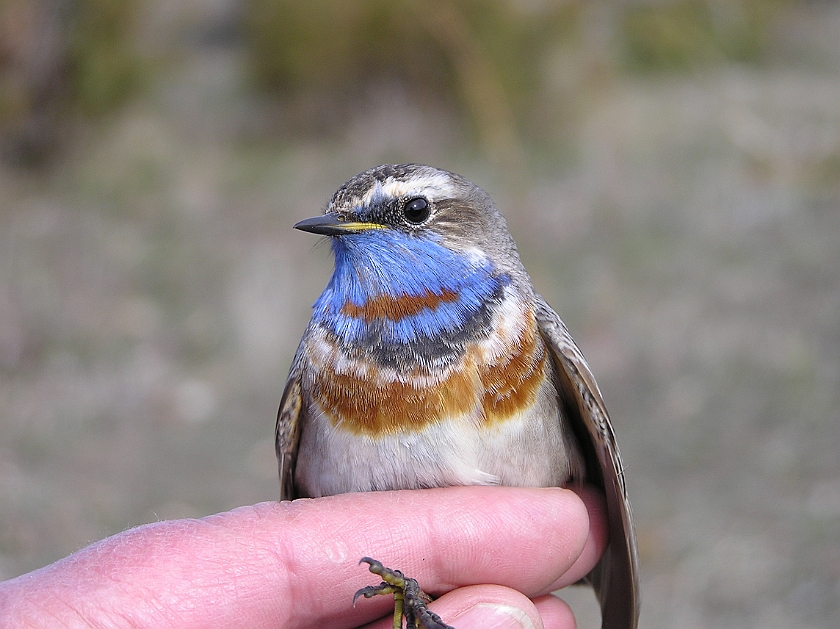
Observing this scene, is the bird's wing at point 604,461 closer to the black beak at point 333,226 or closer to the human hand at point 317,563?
the human hand at point 317,563

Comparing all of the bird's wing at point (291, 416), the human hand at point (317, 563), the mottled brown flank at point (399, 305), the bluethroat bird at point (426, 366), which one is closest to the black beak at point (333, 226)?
the bluethroat bird at point (426, 366)

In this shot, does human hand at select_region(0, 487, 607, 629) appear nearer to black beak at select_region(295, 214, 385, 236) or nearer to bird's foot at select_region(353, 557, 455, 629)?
bird's foot at select_region(353, 557, 455, 629)

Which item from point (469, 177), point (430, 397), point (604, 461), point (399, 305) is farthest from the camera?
point (469, 177)

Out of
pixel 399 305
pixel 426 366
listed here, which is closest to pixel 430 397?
pixel 426 366

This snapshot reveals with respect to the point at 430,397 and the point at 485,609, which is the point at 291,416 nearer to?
the point at 430,397

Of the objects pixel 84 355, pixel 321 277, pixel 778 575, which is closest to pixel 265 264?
pixel 321 277

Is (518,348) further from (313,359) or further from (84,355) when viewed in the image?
(84,355)

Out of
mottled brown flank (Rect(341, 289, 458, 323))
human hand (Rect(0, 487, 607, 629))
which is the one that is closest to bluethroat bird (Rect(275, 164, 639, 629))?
mottled brown flank (Rect(341, 289, 458, 323))
